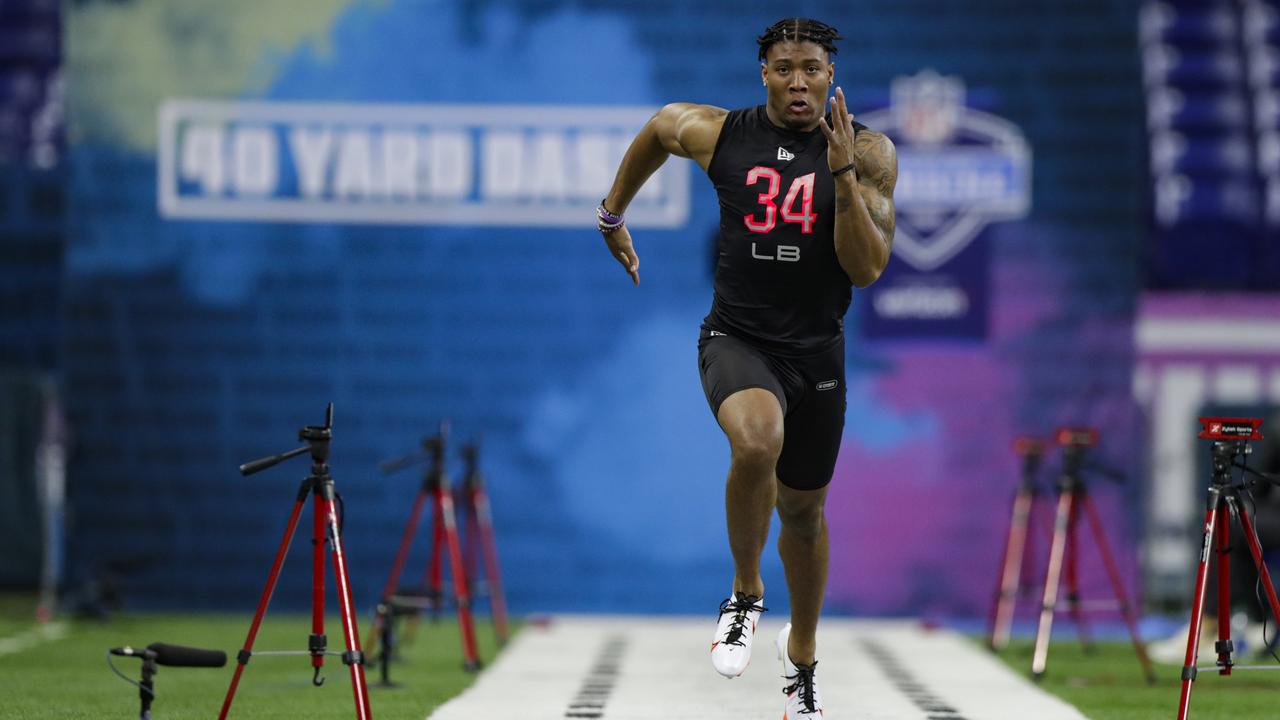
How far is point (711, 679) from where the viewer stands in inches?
245

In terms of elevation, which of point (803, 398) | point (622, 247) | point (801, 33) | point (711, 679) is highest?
point (801, 33)

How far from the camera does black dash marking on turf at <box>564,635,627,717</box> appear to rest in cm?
527

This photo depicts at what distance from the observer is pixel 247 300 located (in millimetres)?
8703

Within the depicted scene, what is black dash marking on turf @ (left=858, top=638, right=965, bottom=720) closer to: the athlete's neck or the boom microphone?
the athlete's neck

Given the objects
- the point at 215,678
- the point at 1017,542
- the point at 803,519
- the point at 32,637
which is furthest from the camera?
the point at 32,637

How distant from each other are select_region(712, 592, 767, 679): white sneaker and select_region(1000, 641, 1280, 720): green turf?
173cm

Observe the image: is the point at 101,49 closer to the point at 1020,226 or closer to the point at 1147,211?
the point at 1020,226

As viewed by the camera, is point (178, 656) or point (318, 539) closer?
point (178, 656)

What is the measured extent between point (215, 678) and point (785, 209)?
317cm

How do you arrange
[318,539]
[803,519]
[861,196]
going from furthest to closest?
1. [803,519]
2. [318,539]
3. [861,196]

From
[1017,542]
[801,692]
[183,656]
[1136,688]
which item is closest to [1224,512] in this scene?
[801,692]

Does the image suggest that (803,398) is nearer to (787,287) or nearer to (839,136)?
(787,287)

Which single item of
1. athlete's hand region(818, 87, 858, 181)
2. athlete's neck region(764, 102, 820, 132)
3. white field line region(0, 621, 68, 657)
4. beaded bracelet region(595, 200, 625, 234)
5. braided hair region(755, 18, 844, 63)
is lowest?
white field line region(0, 621, 68, 657)

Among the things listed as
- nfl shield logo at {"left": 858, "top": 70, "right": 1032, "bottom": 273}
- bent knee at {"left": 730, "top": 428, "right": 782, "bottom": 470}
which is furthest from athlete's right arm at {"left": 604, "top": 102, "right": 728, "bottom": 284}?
nfl shield logo at {"left": 858, "top": 70, "right": 1032, "bottom": 273}
